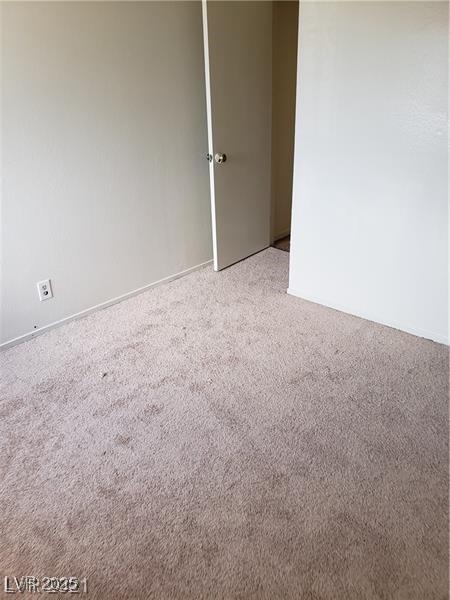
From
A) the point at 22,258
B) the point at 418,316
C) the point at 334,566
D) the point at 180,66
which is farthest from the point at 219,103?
the point at 334,566

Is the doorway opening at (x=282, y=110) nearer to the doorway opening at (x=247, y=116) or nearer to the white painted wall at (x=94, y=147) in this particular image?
the doorway opening at (x=247, y=116)

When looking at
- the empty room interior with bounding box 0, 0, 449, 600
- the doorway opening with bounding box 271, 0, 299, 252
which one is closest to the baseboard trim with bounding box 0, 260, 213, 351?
the empty room interior with bounding box 0, 0, 449, 600

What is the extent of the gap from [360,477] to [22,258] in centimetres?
201

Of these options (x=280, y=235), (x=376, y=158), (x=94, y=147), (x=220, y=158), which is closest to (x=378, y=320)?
(x=376, y=158)

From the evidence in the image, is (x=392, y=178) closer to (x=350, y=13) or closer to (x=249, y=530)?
(x=350, y=13)

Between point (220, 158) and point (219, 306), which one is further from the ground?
point (220, 158)

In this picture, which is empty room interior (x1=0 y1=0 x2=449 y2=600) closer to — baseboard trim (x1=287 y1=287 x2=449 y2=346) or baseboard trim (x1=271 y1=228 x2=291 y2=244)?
baseboard trim (x1=287 y1=287 x2=449 y2=346)

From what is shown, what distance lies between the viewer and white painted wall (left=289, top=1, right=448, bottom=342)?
6.77ft

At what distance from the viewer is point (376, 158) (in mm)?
2318

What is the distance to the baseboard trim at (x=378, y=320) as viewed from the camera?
241 cm

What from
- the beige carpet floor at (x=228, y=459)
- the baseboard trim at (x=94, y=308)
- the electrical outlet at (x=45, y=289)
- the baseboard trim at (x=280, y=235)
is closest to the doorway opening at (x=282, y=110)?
the baseboard trim at (x=280, y=235)

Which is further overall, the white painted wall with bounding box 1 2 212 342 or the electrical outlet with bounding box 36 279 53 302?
the electrical outlet with bounding box 36 279 53 302

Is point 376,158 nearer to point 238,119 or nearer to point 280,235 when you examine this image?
point 238,119

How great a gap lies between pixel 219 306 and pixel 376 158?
1303 millimetres
